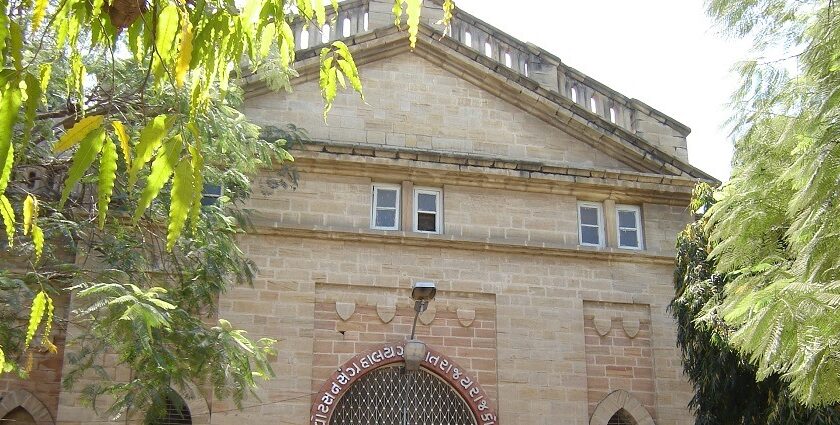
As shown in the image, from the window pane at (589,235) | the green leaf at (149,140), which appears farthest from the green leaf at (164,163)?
the window pane at (589,235)

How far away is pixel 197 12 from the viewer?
3779mm

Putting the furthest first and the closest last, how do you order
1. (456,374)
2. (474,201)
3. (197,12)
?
(474,201) → (456,374) → (197,12)

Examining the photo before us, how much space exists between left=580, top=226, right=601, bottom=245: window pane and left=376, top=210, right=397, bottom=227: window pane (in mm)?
3127

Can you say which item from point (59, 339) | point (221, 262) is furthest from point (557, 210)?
point (59, 339)

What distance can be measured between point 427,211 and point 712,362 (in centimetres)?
517

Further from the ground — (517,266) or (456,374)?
(517,266)

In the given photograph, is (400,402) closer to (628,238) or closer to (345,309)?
(345,309)

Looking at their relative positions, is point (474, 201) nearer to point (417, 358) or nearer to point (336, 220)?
point (336, 220)

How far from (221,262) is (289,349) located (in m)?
3.01

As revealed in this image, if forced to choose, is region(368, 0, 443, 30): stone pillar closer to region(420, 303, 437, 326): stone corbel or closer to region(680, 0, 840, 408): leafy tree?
region(420, 303, 437, 326): stone corbel

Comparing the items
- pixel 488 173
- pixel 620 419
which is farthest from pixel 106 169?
pixel 620 419

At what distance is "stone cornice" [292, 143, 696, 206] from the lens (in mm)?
16406

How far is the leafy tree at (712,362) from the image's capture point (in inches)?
504

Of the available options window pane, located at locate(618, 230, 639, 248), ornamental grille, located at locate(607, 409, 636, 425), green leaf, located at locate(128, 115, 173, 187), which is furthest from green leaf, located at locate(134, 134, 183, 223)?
window pane, located at locate(618, 230, 639, 248)
